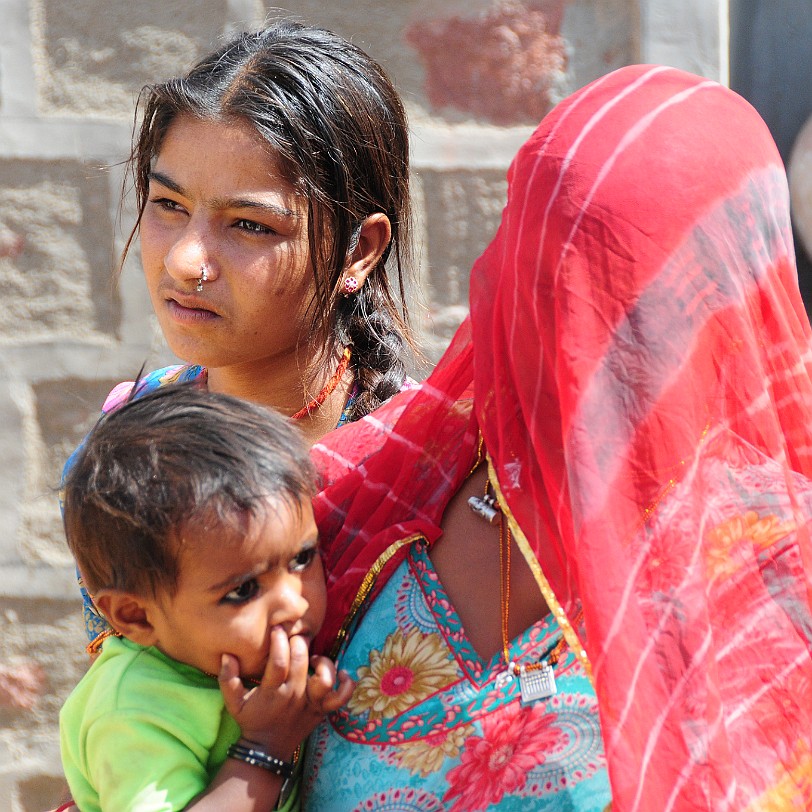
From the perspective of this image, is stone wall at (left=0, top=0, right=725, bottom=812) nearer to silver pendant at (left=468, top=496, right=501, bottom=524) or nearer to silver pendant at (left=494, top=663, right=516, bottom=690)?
silver pendant at (left=468, top=496, right=501, bottom=524)

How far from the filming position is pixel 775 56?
3.25 metres

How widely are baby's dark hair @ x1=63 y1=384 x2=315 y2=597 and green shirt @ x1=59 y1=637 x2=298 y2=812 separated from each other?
129 mm

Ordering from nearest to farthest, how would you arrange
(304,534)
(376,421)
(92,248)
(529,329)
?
(529,329) < (304,534) < (376,421) < (92,248)

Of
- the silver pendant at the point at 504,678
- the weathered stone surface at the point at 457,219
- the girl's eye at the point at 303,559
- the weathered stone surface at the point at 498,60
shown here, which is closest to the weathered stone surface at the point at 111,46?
the weathered stone surface at the point at 498,60

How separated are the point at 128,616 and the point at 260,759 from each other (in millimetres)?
265

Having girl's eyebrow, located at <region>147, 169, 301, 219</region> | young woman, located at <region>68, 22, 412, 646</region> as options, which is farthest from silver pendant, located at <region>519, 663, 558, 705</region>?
girl's eyebrow, located at <region>147, 169, 301, 219</region>

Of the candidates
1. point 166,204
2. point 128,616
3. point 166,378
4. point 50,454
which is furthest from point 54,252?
point 128,616

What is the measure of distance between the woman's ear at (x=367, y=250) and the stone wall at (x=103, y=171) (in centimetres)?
76

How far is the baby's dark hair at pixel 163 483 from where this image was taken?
1.43 meters

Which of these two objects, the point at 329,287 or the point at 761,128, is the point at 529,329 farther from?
the point at 329,287

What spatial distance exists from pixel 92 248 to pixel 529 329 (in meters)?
2.00

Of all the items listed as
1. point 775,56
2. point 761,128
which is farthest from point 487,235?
point 761,128

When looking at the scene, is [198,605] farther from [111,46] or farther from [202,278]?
[111,46]

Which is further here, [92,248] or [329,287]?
[92,248]
